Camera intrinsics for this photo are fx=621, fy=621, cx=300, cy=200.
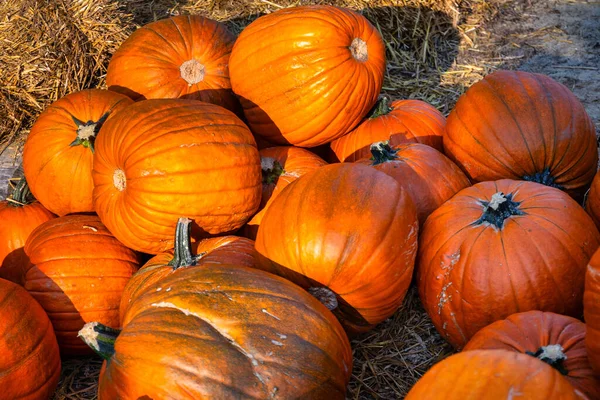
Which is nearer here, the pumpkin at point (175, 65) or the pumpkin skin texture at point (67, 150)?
the pumpkin skin texture at point (67, 150)

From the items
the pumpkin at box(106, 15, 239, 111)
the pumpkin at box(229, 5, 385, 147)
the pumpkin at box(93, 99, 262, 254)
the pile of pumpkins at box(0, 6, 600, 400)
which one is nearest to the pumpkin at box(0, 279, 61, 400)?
the pile of pumpkins at box(0, 6, 600, 400)

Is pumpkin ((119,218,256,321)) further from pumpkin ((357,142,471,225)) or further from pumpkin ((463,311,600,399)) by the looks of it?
pumpkin ((463,311,600,399))

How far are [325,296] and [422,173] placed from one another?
0.99m

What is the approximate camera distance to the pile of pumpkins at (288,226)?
223cm

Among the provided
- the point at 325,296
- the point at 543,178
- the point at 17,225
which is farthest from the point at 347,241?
the point at 17,225

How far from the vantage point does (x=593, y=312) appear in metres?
2.05

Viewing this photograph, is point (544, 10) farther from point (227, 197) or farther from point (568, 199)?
point (227, 197)

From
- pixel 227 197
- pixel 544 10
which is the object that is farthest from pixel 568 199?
pixel 544 10

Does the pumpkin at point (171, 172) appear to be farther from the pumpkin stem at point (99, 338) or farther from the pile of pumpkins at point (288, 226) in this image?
the pumpkin stem at point (99, 338)

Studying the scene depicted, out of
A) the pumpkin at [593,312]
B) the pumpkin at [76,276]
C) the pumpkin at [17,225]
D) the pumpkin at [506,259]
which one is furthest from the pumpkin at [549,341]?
the pumpkin at [17,225]

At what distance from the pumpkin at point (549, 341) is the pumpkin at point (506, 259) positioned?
28 centimetres

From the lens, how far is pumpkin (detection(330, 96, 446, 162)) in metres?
3.97

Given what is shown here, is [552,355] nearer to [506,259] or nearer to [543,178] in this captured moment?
[506,259]

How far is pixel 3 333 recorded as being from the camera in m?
2.84
